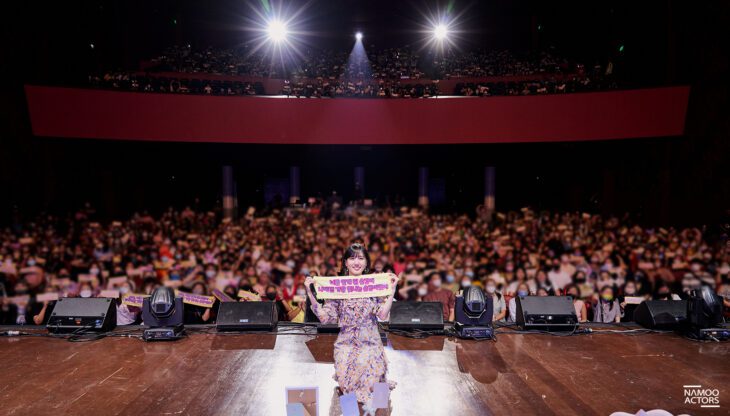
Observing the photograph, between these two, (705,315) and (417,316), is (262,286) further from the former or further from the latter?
(705,315)

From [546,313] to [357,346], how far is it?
8.64ft

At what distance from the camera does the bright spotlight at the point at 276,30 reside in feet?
63.0

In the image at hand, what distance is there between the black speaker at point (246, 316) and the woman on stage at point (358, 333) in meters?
1.95

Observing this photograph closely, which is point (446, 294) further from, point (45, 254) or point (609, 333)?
point (45, 254)

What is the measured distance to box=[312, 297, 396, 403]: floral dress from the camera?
3627mm

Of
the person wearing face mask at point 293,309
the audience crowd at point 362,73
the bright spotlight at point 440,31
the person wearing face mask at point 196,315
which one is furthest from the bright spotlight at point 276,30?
the person wearing face mask at point 196,315

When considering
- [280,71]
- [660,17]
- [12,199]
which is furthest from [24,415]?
[660,17]

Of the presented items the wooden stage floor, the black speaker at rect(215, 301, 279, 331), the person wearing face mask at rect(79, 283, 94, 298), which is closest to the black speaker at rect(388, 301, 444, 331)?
the wooden stage floor

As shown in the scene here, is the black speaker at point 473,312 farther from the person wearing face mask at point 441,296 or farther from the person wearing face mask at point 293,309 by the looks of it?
the person wearing face mask at point 293,309

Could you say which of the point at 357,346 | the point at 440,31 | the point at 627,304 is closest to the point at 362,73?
the point at 440,31

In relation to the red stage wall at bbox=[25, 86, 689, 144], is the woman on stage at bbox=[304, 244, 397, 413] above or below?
below

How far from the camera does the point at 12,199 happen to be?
12188 millimetres

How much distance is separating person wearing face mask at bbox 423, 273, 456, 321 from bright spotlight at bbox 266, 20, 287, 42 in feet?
49.8

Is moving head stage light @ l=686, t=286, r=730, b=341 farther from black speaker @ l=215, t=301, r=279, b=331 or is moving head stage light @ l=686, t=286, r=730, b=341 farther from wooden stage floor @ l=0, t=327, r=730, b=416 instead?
black speaker @ l=215, t=301, r=279, b=331
